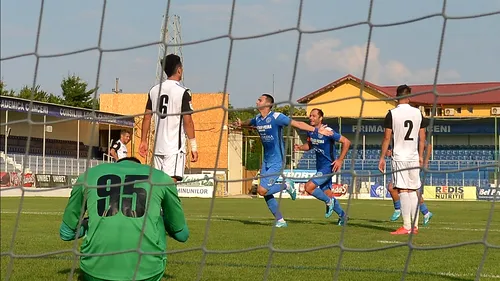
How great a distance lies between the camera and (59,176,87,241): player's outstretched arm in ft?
14.1

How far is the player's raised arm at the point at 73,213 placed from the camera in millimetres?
4305

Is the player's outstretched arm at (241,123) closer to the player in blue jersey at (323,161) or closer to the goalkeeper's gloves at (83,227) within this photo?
the player in blue jersey at (323,161)

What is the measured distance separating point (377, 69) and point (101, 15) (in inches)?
75.5

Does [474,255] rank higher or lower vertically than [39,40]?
lower

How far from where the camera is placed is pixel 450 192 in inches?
1272

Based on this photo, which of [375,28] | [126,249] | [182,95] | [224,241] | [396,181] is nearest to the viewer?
[126,249]

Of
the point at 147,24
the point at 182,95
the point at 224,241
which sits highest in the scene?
the point at 147,24

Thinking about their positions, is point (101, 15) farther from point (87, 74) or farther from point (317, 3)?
point (317, 3)

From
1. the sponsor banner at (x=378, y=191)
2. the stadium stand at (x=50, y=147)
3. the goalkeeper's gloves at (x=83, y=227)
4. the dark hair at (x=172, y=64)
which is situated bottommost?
the sponsor banner at (x=378, y=191)

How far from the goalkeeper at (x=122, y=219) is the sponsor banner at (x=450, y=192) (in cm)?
2826

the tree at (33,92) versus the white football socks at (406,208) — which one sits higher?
the tree at (33,92)

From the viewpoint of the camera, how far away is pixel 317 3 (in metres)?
5.32

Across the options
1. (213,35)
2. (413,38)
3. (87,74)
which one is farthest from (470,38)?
(87,74)

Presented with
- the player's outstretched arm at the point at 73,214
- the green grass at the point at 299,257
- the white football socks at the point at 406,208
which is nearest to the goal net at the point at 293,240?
the green grass at the point at 299,257
